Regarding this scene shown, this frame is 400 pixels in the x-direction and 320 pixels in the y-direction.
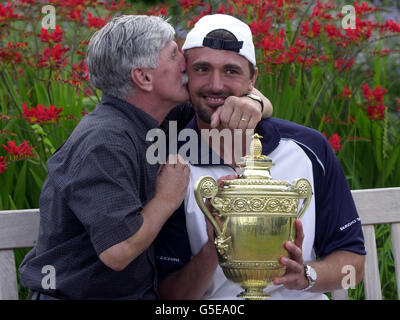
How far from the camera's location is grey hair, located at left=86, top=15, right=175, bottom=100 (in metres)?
2.71

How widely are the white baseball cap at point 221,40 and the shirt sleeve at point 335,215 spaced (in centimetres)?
56

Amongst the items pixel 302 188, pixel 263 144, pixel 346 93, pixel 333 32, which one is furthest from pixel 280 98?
pixel 302 188

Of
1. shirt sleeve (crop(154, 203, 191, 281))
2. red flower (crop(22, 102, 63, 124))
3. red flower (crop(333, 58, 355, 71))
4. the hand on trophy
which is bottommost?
shirt sleeve (crop(154, 203, 191, 281))

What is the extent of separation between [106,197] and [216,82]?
84 cm

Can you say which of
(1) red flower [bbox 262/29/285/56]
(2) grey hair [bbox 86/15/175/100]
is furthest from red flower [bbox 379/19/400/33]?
(2) grey hair [bbox 86/15/175/100]

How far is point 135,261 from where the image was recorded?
8.66ft

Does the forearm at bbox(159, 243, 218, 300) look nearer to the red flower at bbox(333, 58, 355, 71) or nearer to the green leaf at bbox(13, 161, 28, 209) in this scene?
the green leaf at bbox(13, 161, 28, 209)

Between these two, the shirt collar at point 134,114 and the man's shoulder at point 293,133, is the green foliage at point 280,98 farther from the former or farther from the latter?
the shirt collar at point 134,114

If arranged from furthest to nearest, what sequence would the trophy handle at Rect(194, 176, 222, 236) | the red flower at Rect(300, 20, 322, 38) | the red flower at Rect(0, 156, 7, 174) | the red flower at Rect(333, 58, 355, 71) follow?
the red flower at Rect(333, 58, 355, 71) → the red flower at Rect(300, 20, 322, 38) → the red flower at Rect(0, 156, 7, 174) → the trophy handle at Rect(194, 176, 222, 236)

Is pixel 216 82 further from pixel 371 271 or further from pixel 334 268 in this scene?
pixel 371 271

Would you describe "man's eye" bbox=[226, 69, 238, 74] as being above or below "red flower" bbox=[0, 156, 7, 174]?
above

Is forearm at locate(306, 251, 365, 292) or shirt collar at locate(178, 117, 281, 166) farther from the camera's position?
shirt collar at locate(178, 117, 281, 166)

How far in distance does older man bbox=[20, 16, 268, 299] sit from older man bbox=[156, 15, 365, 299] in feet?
0.41

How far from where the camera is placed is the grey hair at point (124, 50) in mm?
2711
